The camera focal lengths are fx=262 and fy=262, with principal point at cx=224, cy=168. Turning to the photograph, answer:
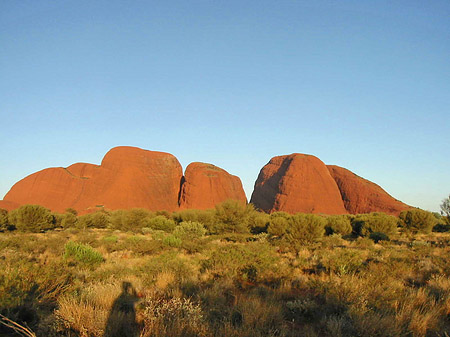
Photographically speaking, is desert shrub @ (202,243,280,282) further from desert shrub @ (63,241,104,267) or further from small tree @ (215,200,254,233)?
small tree @ (215,200,254,233)

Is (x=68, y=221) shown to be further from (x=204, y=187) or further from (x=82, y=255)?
(x=204, y=187)

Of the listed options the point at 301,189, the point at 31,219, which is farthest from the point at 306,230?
the point at 301,189

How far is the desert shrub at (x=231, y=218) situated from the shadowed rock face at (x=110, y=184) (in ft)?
115

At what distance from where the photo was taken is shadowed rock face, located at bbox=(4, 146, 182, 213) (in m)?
50.1

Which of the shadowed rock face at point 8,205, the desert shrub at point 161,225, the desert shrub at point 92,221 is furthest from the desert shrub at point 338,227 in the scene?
the shadowed rock face at point 8,205

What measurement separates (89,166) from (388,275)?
199 ft

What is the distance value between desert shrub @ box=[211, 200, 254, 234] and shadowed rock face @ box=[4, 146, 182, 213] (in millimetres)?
35192

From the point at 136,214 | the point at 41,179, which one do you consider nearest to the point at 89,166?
the point at 41,179

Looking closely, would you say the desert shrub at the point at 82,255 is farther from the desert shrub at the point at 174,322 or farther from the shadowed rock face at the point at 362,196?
the shadowed rock face at the point at 362,196

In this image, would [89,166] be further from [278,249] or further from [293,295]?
[293,295]

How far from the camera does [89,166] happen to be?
57.0 metres

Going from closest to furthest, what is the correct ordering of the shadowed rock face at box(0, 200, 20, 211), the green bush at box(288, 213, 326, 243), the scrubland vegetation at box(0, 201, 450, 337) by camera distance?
1. the scrubland vegetation at box(0, 201, 450, 337)
2. the green bush at box(288, 213, 326, 243)
3. the shadowed rock face at box(0, 200, 20, 211)

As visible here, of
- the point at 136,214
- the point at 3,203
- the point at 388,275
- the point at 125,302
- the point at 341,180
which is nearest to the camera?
the point at 125,302

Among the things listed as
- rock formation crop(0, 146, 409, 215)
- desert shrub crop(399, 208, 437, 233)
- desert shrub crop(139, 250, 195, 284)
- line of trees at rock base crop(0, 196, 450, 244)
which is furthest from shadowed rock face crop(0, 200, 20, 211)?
desert shrub crop(399, 208, 437, 233)
